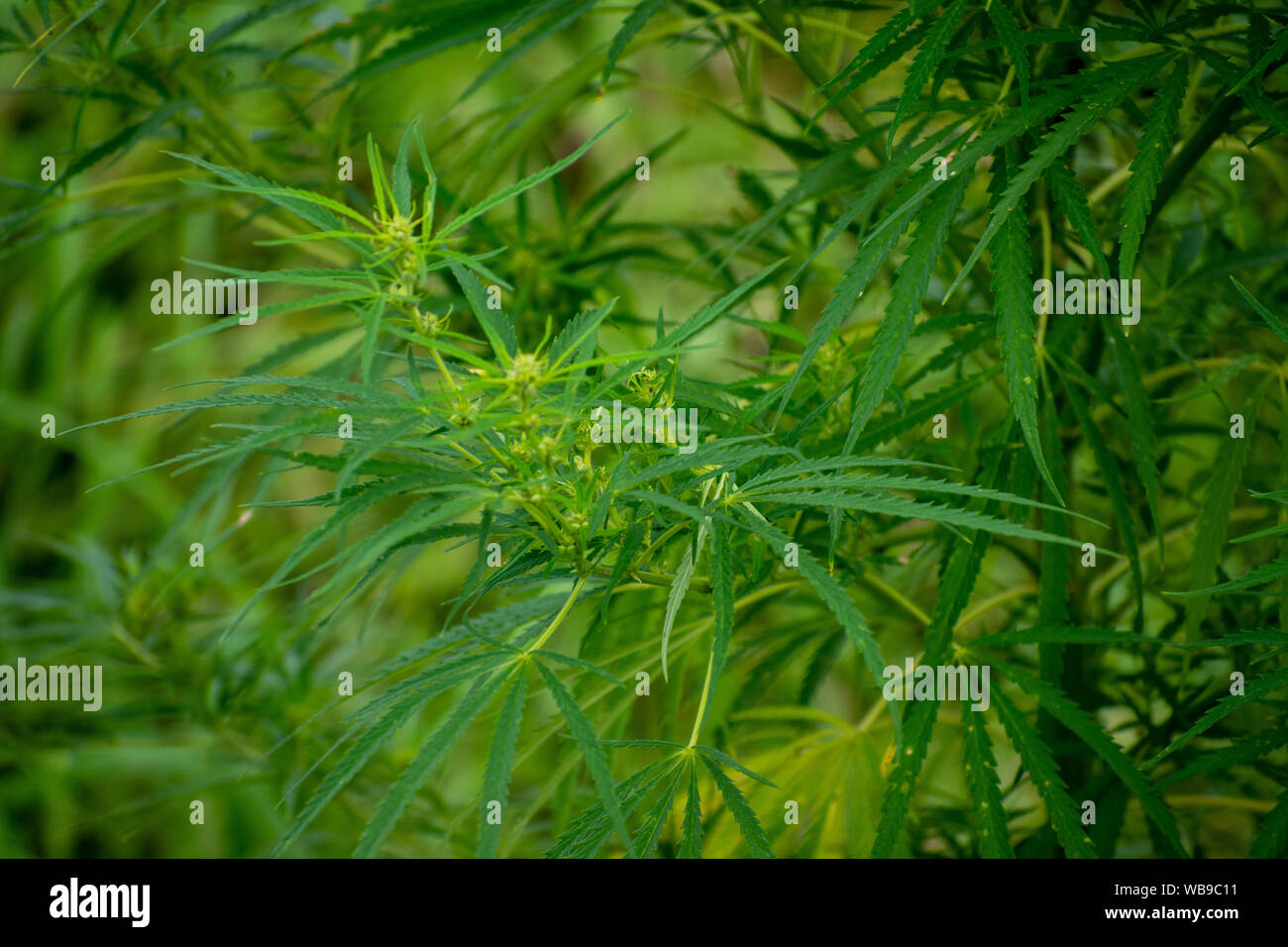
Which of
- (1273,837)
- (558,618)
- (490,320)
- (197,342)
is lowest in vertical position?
(1273,837)

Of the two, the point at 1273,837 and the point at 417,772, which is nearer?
the point at 417,772

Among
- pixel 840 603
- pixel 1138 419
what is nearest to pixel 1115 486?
pixel 1138 419

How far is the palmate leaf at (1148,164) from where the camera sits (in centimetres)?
42

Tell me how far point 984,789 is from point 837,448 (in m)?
0.18

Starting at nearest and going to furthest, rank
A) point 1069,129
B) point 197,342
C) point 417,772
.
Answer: point 417,772 < point 1069,129 < point 197,342

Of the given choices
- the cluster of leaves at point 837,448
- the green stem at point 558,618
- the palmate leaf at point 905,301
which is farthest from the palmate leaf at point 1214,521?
the green stem at point 558,618

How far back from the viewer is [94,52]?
2.18 feet

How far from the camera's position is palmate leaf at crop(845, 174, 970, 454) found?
41cm

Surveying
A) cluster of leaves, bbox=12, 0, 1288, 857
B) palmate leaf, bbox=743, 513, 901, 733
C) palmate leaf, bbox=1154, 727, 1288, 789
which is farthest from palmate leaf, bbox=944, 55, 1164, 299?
palmate leaf, bbox=1154, 727, 1288, 789

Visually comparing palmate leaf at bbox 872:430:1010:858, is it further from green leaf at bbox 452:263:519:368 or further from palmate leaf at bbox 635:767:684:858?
green leaf at bbox 452:263:519:368

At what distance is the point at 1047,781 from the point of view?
47 centimetres

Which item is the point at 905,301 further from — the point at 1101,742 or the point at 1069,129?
the point at 1101,742
